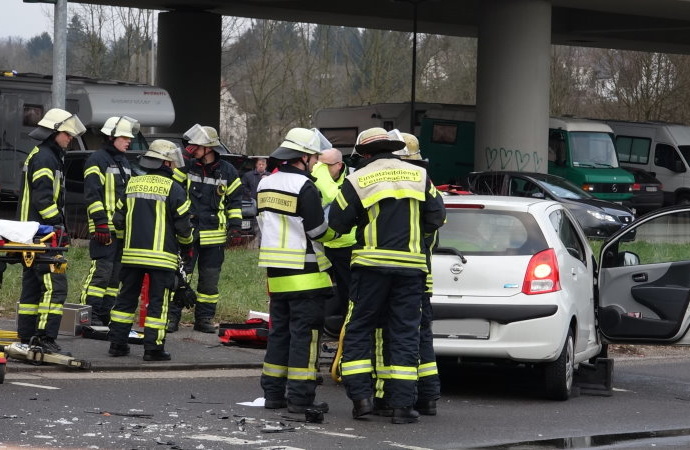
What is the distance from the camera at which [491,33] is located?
31734 millimetres


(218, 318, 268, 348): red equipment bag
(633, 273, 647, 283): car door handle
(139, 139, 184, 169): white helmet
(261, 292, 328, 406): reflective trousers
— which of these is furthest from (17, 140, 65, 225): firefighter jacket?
(633, 273, 647, 283): car door handle

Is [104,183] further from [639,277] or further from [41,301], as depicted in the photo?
[639,277]

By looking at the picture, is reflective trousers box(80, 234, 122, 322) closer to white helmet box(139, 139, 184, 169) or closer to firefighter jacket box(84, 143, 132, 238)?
firefighter jacket box(84, 143, 132, 238)

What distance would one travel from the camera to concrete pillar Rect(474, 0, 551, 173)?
3128 centimetres

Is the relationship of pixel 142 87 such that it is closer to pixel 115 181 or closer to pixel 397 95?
pixel 115 181

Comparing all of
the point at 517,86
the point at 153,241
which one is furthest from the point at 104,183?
the point at 517,86

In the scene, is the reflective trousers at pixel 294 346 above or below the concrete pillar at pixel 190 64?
below

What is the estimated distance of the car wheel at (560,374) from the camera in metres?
9.48

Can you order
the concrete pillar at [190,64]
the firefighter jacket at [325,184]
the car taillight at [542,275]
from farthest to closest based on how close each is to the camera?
the concrete pillar at [190,64]
the firefighter jacket at [325,184]
the car taillight at [542,275]

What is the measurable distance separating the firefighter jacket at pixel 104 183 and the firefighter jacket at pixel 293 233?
3.27m

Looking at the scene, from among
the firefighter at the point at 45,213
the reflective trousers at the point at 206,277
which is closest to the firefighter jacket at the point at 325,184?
the firefighter at the point at 45,213

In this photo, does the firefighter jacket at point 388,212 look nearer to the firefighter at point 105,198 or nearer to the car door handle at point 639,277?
the car door handle at point 639,277

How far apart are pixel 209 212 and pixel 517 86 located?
66.7 ft

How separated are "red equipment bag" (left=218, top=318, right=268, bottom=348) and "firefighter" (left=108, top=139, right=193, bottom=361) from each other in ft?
4.03
